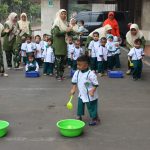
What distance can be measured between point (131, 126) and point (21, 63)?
802 centimetres

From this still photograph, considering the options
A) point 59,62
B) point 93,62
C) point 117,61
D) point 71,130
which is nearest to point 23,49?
point 93,62

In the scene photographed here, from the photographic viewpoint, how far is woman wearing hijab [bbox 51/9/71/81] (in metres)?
9.96

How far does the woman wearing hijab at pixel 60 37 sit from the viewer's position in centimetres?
996

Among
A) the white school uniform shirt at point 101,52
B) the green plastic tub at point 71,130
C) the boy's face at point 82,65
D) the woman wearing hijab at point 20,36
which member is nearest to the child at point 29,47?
the woman wearing hijab at point 20,36

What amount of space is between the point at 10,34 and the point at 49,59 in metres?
1.80

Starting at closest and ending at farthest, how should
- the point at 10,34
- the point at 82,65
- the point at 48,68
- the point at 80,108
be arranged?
the point at 82,65 < the point at 80,108 < the point at 48,68 < the point at 10,34

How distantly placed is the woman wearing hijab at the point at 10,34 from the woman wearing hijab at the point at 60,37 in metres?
2.04

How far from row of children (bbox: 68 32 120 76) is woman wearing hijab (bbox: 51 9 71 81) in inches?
53.4

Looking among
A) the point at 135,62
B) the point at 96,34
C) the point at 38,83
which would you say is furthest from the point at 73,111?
the point at 96,34

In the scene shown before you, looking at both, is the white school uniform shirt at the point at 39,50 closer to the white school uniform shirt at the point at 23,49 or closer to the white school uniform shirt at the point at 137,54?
the white school uniform shirt at the point at 23,49

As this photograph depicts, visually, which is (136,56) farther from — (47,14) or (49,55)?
(47,14)

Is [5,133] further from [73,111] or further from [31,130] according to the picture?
[73,111]

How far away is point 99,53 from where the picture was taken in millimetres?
11352

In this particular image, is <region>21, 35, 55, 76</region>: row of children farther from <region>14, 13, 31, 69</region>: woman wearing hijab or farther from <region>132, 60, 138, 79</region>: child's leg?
<region>132, 60, 138, 79</region>: child's leg
